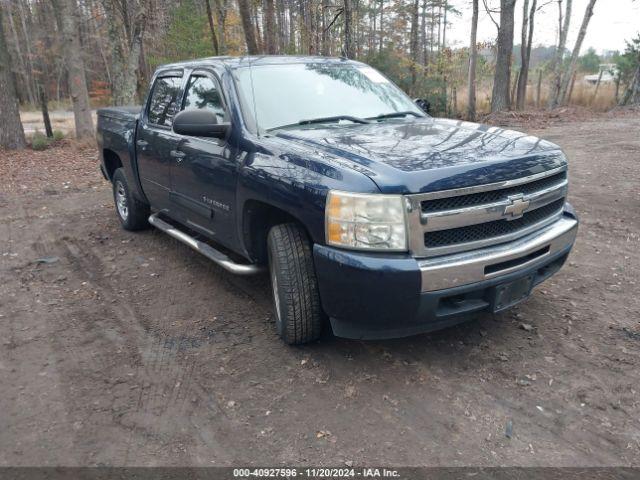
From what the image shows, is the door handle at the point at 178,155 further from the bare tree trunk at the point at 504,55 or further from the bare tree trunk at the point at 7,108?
the bare tree trunk at the point at 504,55

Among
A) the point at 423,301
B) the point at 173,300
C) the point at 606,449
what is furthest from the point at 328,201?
the point at 173,300

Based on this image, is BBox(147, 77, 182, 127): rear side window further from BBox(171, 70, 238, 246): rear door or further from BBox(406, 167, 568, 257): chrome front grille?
BBox(406, 167, 568, 257): chrome front grille

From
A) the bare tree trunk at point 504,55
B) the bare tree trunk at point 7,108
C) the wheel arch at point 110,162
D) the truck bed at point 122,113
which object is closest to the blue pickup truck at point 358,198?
the truck bed at point 122,113

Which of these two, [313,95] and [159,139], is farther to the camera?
[159,139]

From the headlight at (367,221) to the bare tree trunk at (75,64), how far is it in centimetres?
1277

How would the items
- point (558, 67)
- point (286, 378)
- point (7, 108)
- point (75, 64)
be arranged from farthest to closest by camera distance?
point (558, 67), point (75, 64), point (7, 108), point (286, 378)

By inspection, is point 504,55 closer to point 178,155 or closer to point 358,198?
point 178,155

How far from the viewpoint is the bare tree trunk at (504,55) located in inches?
667

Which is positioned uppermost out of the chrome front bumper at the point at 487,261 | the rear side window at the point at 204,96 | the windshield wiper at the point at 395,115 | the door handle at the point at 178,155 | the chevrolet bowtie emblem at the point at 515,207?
the rear side window at the point at 204,96

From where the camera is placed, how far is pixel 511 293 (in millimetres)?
3164

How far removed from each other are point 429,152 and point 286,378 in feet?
5.40

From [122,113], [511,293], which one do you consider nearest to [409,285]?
[511,293]

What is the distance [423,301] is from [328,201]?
0.76 metres

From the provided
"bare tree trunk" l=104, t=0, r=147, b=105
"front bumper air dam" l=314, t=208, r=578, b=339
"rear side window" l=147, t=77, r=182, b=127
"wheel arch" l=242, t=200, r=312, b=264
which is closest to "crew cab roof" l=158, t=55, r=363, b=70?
"rear side window" l=147, t=77, r=182, b=127
